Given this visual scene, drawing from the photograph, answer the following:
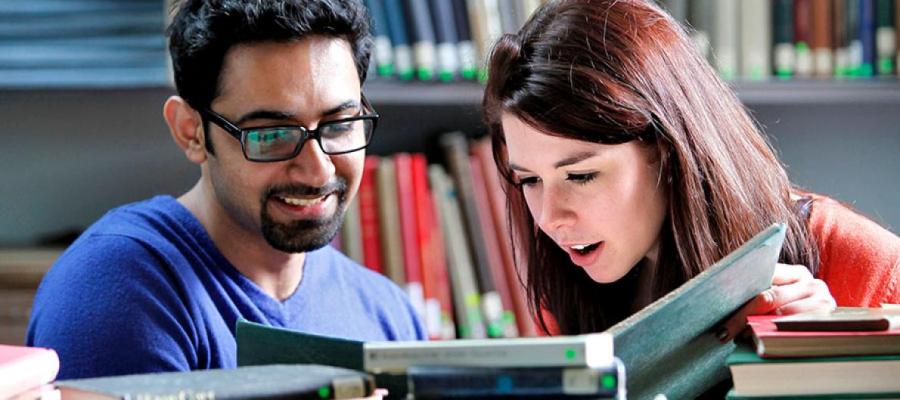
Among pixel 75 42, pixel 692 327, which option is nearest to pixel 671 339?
pixel 692 327

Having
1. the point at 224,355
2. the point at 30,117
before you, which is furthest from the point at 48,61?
the point at 224,355

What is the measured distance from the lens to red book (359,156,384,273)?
205cm

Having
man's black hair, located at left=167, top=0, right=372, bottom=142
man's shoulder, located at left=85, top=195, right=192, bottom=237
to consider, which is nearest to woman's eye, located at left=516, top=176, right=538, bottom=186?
man's black hair, located at left=167, top=0, right=372, bottom=142

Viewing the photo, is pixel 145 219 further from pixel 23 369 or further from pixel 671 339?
pixel 671 339

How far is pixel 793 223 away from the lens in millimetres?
1311

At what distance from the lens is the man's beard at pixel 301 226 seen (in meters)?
1.46

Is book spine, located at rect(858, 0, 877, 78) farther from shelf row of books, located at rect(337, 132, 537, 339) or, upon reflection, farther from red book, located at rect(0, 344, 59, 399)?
red book, located at rect(0, 344, 59, 399)

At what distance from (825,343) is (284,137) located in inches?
30.4

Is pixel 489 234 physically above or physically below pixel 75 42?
below

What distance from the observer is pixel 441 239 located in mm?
2059

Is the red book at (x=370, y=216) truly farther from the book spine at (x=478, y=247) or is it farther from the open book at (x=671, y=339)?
the open book at (x=671, y=339)

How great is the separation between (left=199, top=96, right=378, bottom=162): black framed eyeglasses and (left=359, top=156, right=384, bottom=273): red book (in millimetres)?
586

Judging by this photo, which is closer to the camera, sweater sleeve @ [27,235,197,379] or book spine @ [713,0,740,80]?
sweater sleeve @ [27,235,197,379]

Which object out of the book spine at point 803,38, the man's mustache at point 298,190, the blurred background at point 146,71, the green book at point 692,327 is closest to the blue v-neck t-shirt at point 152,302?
the man's mustache at point 298,190
